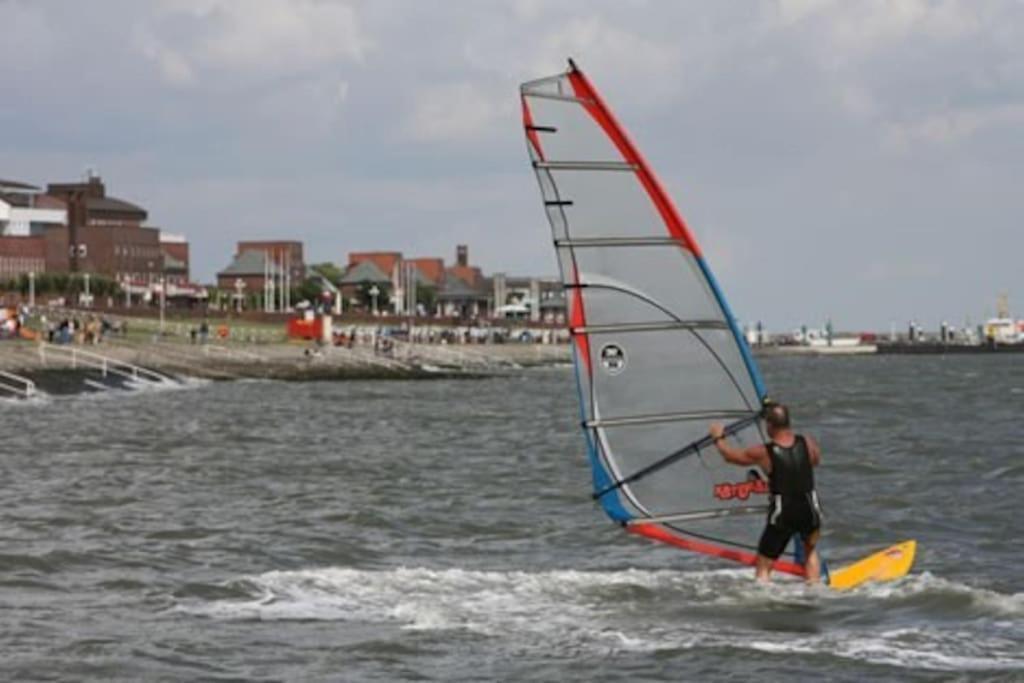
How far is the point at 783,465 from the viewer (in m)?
14.0

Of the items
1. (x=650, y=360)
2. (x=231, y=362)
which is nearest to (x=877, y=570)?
(x=650, y=360)

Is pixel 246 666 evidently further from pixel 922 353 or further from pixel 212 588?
pixel 922 353

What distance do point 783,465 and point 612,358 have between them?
1.40m

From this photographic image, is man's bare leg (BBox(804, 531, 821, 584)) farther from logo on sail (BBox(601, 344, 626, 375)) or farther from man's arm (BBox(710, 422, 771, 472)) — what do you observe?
logo on sail (BBox(601, 344, 626, 375))

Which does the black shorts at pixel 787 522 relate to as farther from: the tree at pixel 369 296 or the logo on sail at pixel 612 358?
the tree at pixel 369 296

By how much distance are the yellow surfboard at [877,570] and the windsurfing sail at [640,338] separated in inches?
30.3

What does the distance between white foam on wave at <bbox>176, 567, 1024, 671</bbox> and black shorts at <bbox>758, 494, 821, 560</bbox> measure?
435 mm

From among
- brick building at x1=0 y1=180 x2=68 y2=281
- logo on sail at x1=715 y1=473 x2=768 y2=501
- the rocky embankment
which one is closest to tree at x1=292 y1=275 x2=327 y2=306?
brick building at x1=0 y1=180 x2=68 y2=281

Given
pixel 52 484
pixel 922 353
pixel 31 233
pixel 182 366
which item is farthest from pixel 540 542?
pixel 922 353

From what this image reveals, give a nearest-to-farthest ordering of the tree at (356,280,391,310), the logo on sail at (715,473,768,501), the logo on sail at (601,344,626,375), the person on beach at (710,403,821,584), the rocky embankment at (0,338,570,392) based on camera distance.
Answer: the person on beach at (710,403,821,584)
the logo on sail at (601,344,626,375)
the logo on sail at (715,473,768,501)
the rocky embankment at (0,338,570,392)
the tree at (356,280,391,310)

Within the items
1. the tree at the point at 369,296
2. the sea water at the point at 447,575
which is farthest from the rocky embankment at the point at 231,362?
the tree at the point at 369,296

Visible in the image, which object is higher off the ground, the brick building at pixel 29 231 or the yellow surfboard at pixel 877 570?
the brick building at pixel 29 231

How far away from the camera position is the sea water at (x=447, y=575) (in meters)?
12.7

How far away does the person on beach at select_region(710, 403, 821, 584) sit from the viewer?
45.8 ft
